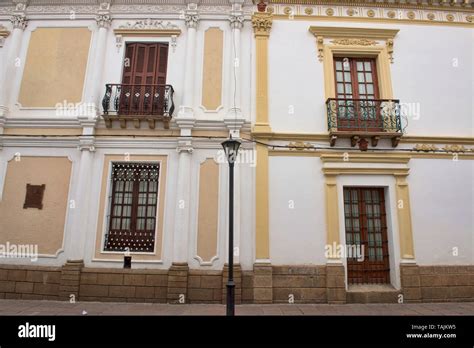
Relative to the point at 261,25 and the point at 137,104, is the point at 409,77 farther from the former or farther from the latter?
the point at 137,104

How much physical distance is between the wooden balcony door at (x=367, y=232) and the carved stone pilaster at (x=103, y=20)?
8433mm

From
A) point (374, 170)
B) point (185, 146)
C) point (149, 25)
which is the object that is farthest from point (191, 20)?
point (374, 170)

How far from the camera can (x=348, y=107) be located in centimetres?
861

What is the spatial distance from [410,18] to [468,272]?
24.7 ft

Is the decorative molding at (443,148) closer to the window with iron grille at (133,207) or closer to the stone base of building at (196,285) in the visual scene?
the stone base of building at (196,285)

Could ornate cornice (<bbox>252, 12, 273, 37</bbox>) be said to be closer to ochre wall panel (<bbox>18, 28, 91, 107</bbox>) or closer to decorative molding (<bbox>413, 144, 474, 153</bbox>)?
ochre wall panel (<bbox>18, 28, 91, 107</bbox>)

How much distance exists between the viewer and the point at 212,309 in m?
7.08

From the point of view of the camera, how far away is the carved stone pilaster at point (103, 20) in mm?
9109

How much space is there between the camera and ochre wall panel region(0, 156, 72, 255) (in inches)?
316

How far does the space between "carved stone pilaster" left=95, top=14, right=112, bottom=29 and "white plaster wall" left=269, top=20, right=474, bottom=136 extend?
4.88m

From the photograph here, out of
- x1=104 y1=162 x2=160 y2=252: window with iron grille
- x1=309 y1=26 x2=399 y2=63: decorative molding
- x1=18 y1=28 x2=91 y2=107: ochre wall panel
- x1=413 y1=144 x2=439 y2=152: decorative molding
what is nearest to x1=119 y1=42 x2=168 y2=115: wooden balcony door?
x1=18 y1=28 x2=91 y2=107: ochre wall panel

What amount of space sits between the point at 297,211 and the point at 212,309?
3209mm
